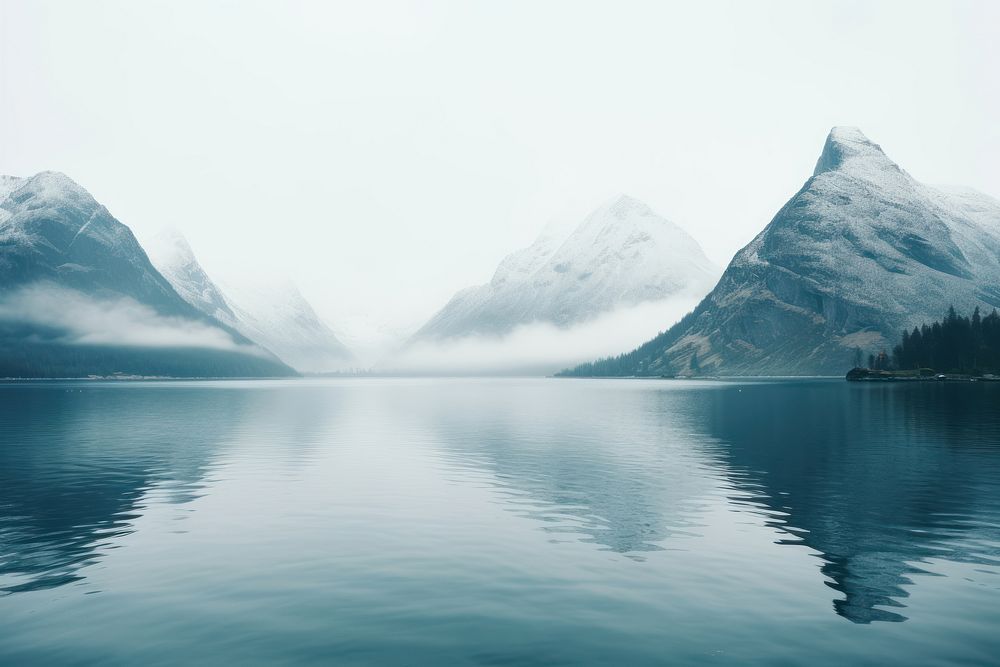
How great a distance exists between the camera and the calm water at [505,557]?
22703 millimetres

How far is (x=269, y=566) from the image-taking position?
32.4 m

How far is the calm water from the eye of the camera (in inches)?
894

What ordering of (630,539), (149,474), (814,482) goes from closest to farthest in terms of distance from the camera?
(630,539) < (814,482) < (149,474)

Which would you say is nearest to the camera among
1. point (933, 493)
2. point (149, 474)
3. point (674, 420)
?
point (933, 493)

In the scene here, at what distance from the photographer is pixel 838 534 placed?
37750 mm

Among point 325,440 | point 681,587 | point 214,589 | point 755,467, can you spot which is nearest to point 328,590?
point 214,589

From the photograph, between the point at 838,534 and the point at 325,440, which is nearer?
the point at 838,534

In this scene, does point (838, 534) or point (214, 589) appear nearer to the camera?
point (214, 589)

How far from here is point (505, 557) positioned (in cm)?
3366

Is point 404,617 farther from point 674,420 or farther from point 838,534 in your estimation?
point 674,420

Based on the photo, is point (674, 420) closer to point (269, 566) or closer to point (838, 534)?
point (838, 534)

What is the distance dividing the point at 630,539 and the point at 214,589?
1935cm

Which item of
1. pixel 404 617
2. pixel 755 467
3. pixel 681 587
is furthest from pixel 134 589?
pixel 755 467

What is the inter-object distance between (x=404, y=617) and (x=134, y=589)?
37.4 ft
